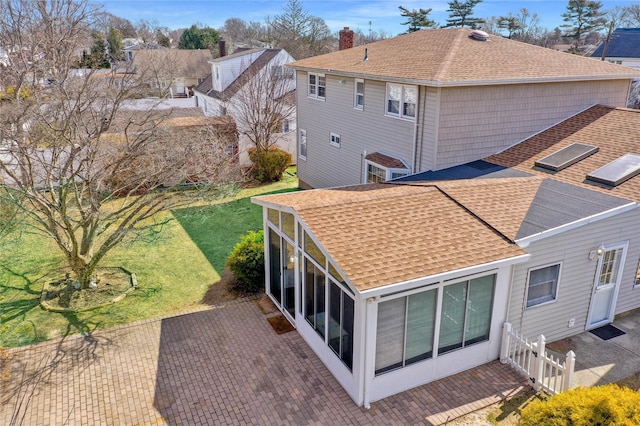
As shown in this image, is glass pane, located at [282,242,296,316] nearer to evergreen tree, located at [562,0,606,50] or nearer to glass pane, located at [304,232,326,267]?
glass pane, located at [304,232,326,267]

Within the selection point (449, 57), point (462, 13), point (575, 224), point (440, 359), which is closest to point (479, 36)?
point (449, 57)

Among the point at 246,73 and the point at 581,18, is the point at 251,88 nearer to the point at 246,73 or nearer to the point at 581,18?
the point at 246,73

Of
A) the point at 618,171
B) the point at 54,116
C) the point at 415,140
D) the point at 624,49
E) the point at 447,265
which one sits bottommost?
the point at 447,265

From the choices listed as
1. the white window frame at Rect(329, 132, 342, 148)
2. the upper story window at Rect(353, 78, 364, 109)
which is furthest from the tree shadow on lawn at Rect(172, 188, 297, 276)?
the upper story window at Rect(353, 78, 364, 109)

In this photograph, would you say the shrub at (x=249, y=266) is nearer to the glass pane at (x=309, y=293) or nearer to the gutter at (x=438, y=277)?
the glass pane at (x=309, y=293)

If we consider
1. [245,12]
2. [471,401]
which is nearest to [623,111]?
[471,401]

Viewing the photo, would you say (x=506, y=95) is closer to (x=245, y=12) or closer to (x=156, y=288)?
(x=156, y=288)
